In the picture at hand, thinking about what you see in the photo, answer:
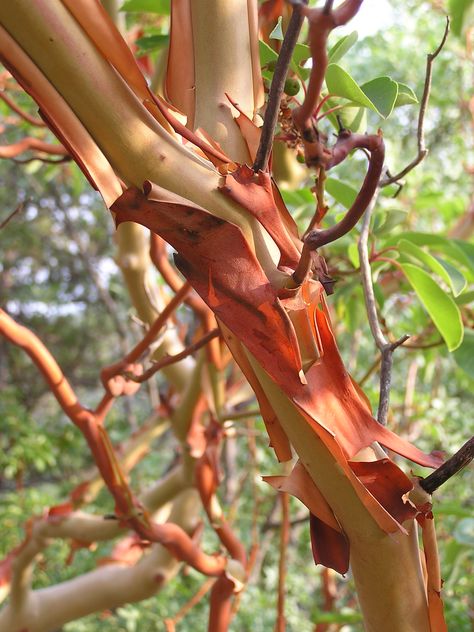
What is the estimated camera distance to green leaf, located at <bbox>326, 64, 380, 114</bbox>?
34 centimetres

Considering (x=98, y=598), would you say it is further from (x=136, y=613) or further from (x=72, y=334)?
(x=72, y=334)

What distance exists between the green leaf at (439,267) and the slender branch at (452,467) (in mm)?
212

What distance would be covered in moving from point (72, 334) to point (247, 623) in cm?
200

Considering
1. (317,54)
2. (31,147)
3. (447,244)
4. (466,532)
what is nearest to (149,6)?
(31,147)

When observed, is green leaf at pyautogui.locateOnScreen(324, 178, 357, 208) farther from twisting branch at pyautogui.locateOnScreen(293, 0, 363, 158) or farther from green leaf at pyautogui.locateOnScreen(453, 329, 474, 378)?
twisting branch at pyautogui.locateOnScreen(293, 0, 363, 158)

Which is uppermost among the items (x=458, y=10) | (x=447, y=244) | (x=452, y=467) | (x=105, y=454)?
(x=458, y=10)

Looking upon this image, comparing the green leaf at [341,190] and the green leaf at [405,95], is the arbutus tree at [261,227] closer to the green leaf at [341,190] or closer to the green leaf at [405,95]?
the green leaf at [405,95]

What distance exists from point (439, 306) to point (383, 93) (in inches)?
7.2

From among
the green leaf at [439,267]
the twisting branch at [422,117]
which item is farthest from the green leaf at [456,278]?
the twisting branch at [422,117]

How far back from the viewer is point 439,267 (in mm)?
492

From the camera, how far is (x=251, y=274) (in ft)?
0.92

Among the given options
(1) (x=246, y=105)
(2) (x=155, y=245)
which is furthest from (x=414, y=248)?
(2) (x=155, y=245)

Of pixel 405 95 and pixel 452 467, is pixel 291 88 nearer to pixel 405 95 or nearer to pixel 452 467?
pixel 405 95

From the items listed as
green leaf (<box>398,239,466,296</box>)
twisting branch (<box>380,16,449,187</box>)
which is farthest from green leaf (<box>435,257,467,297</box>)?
twisting branch (<box>380,16,449,187</box>)
